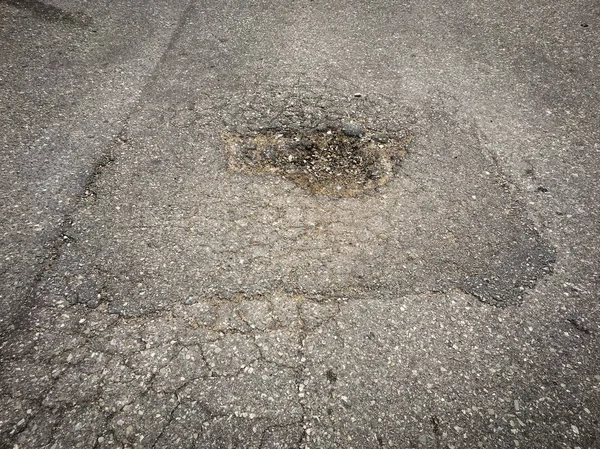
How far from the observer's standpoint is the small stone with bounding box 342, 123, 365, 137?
3744 mm

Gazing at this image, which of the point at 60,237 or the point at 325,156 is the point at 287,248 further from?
the point at 60,237

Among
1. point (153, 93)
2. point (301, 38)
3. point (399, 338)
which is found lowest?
point (399, 338)

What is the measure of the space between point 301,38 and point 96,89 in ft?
8.36

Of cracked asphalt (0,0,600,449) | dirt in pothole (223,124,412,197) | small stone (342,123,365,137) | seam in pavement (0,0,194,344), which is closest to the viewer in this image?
cracked asphalt (0,0,600,449)

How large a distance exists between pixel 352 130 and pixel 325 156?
1.45 feet

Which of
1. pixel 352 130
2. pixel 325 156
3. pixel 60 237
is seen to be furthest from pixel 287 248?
pixel 60 237

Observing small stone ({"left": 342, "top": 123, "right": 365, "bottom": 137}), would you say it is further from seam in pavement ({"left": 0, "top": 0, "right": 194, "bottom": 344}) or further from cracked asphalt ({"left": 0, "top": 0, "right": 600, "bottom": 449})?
seam in pavement ({"left": 0, "top": 0, "right": 194, "bottom": 344})

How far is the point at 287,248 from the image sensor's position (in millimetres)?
2936

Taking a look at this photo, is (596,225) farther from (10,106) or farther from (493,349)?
(10,106)

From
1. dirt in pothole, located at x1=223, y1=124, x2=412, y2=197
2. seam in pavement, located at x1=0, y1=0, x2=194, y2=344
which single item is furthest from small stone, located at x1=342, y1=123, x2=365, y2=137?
seam in pavement, located at x1=0, y1=0, x2=194, y2=344

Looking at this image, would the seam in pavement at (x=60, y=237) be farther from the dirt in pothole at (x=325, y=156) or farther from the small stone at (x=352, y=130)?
the small stone at (x=352, y=130)

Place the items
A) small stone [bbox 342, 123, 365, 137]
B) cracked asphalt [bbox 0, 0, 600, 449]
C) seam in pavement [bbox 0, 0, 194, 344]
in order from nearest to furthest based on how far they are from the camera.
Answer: cracked asphalt [bbox 0, 0, 600, 449] < seam in pavement [bbox 0, 0, 194, 344] < small stone [bbox 342, 123, 365, 137]

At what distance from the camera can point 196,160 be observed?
11.5 ft

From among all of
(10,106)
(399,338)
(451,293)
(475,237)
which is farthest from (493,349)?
(10,106)
